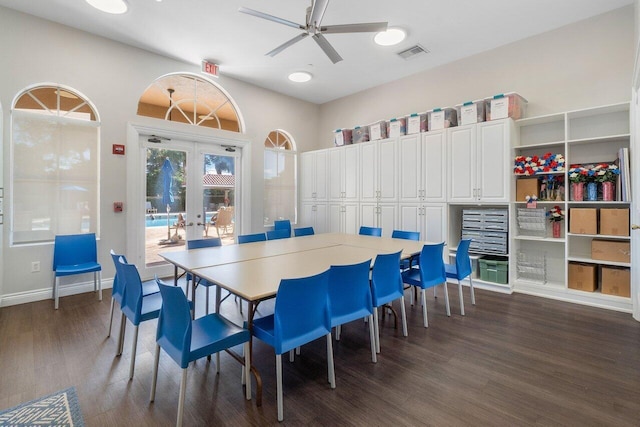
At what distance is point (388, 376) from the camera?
2.21 m

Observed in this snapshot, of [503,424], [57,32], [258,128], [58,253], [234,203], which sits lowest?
[503,424]

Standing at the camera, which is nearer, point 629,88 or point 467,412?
point 467,412

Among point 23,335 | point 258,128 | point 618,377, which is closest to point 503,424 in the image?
point 618,377

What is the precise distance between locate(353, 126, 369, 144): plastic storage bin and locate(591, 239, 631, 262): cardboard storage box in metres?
3.66

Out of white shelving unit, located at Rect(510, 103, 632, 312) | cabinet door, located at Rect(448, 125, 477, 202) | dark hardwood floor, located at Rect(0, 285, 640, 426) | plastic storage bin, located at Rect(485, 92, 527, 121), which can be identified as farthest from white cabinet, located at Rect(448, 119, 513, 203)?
dark hardwood floor, located at Rect(0, 285, 640, 426)

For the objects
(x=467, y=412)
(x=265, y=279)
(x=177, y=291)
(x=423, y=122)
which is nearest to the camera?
(x=177, y=291)

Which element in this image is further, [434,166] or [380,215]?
[380,215]

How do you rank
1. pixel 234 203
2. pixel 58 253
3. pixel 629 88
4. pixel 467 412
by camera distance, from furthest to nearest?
1. pixel 234 203
2. pixel 58 253
3. pixel 629 88
4. pixel 467 412

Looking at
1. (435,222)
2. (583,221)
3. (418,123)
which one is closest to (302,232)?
(435,222)

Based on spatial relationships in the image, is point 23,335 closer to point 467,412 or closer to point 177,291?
point 177,291

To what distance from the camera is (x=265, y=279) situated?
6.94 feet

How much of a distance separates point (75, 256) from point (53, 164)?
1236mm

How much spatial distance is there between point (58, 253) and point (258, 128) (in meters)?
3.72

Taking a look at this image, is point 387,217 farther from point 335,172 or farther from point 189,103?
point 189,103
